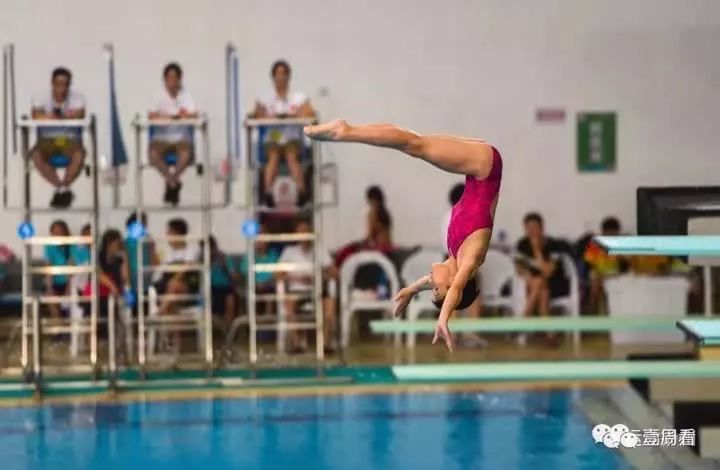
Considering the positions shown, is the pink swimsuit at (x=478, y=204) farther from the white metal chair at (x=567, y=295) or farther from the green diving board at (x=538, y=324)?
the white metal chair at (x=567, y=295)

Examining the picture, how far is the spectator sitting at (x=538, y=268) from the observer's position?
11375mm

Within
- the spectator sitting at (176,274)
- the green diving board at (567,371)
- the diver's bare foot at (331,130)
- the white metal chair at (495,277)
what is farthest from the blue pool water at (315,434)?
the diver's bare foot at (331,130)

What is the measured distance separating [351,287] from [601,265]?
7.25 ft

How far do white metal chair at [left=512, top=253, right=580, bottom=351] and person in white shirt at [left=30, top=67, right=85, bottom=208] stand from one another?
3.99 m

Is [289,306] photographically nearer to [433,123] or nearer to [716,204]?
[433,123]

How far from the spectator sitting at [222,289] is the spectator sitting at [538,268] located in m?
2.53

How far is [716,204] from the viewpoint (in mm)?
6980

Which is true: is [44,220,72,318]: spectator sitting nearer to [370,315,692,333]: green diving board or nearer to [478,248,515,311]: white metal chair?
[478,248,515,311]: white metal chair

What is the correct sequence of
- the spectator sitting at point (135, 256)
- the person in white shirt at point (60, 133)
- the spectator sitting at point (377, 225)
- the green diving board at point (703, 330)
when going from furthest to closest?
the spectator sitting at point (377, 225) < the spectator sitting at point (135, 256) < the person in white shirt at point (60, 133) < the green diving board at point (703, 330)

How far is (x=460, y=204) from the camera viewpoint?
6.06 meters

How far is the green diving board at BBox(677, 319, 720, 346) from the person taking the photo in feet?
18.6

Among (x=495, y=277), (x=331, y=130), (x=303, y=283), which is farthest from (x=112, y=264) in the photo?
(x=331, y=130)

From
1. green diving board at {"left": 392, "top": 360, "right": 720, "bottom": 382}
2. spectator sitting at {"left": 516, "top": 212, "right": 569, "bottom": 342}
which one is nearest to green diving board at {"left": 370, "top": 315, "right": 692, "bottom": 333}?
green diving board at {"left": 392, "top": 360, "right": 720, "bottom": 382}

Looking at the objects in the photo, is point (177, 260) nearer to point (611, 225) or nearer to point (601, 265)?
point (601, 265)
